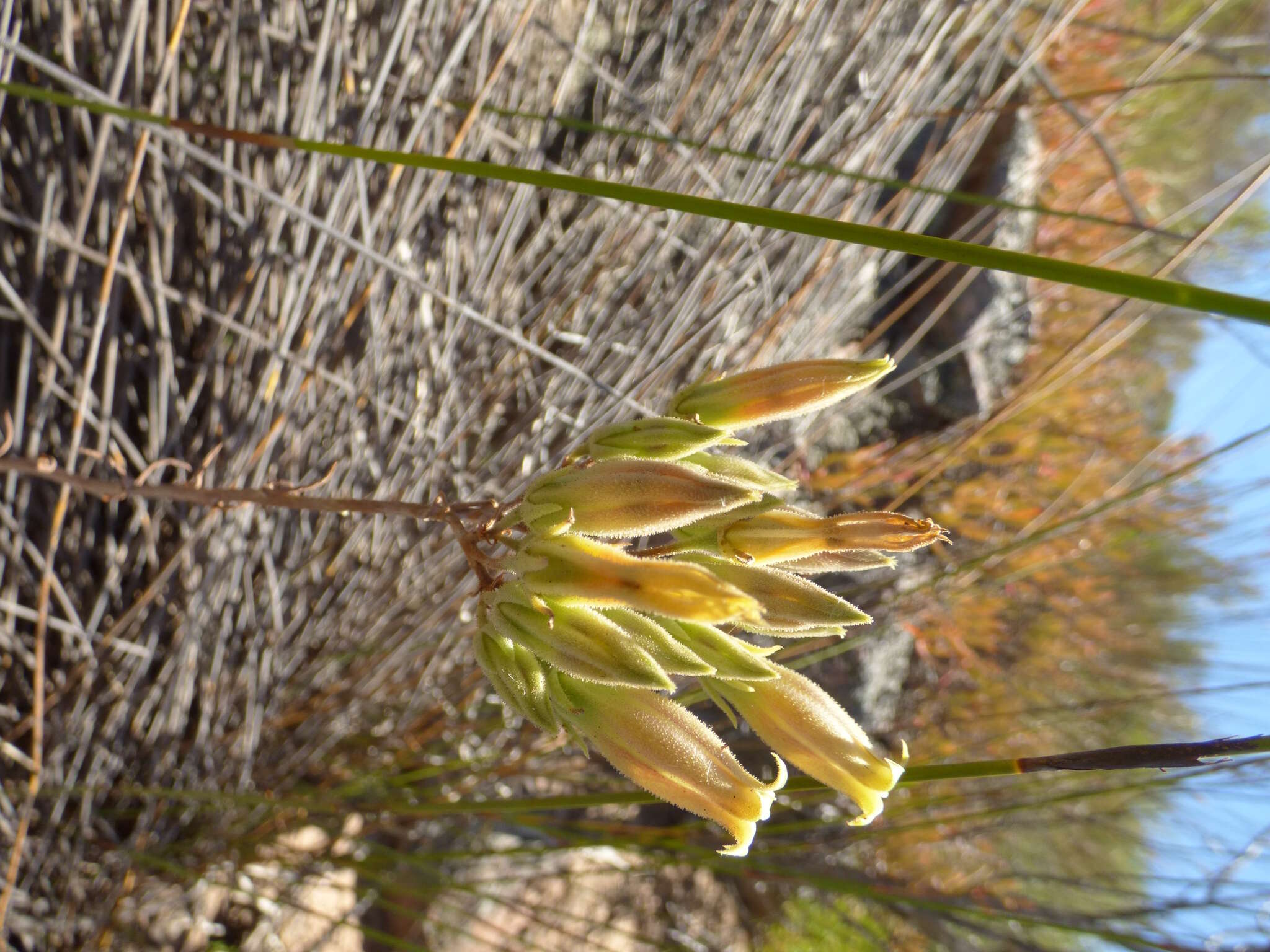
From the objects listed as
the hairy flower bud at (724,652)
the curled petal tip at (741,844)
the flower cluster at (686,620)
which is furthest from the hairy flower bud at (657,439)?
the curled petal tip at (741,844)

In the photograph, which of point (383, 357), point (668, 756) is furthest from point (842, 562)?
point (383, 357)

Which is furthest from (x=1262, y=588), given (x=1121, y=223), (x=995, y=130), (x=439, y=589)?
(x=439, y=589)

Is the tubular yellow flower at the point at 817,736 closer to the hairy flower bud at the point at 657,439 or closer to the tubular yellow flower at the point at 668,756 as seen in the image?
the tubular yellow flower at the point at 668,756

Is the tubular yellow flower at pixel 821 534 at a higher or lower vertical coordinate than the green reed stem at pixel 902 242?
lower

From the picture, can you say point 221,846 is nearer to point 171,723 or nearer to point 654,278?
point 171,723

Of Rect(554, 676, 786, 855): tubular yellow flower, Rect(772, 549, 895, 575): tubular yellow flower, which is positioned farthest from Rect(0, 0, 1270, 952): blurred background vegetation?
Rect(772, 549, 895, 575): tubular yellow flower
